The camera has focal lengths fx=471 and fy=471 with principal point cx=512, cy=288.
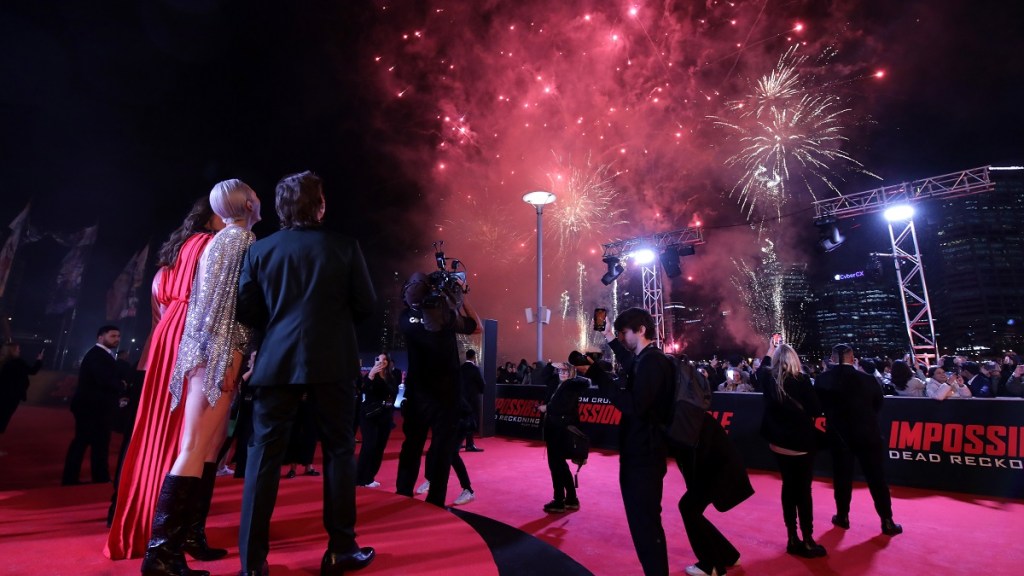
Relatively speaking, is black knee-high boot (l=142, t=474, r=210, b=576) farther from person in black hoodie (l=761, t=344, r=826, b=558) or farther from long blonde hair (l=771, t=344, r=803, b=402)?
long blonde hair (l=771, t=344, r=803, b=402)

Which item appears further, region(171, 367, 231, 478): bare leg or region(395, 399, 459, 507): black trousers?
region(395, 399, 459, 507): black trousers

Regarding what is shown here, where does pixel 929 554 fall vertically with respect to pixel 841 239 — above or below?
below

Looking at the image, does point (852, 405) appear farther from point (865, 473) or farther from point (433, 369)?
point (433, 369)

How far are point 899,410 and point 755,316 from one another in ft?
215

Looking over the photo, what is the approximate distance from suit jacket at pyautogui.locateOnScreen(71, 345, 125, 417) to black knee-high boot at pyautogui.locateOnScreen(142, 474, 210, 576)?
253 inches

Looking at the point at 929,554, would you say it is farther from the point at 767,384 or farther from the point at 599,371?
the point at 599,371

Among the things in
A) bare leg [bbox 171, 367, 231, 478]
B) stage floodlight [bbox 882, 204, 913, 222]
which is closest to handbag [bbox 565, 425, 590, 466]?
bare leg [bbox 171, 367, 231, 478]

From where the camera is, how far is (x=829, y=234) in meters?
16.1

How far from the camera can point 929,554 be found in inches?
168

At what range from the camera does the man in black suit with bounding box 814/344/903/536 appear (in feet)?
16.1

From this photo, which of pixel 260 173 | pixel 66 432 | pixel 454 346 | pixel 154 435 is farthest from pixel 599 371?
pixel 66 432

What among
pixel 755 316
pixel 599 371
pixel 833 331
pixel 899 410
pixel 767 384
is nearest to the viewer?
pixel 599 371

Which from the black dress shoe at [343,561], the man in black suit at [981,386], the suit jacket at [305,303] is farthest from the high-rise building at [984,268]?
the black dress shoe at [343,561]

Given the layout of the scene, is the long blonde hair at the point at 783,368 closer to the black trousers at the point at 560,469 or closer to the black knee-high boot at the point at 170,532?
the black trousers at the point at 560,469
